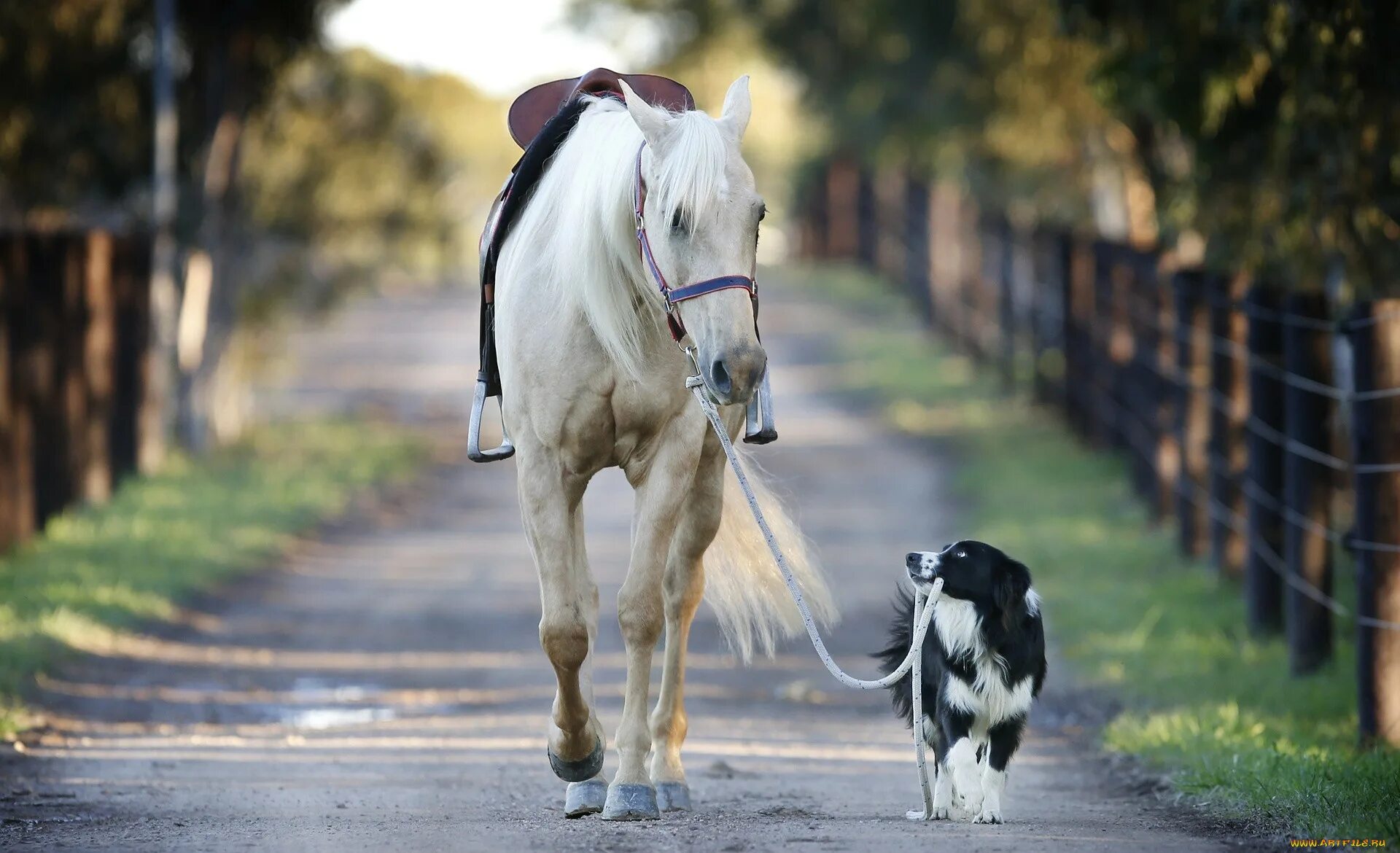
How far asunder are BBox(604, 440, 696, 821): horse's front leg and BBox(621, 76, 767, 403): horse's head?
68 cm

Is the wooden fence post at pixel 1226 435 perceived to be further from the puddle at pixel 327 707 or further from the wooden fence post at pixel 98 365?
the wooden fence post at pixel 98 365

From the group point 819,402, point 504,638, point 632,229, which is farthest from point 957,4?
point 632,229

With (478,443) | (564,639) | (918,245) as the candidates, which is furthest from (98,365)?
(918,245)

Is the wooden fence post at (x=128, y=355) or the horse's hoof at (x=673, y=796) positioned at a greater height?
the wooden fence post at (x=128, y=355)

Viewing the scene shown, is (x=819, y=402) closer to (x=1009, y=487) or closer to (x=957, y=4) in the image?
(x=957, y=4)

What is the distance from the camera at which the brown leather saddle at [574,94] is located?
639 centimetres

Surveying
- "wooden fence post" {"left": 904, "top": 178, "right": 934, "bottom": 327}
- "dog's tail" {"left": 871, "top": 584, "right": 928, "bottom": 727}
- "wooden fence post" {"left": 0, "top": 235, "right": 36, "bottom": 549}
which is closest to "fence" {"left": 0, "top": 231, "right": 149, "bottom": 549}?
"wooden fence post" {"left": 0, "top": 235, "right": 36, "bottom": 549}

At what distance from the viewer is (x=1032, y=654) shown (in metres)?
5.48

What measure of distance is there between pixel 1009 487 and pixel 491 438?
19.0 feet

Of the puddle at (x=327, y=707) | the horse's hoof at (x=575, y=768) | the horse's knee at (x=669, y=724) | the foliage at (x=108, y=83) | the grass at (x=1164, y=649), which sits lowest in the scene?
the puddle at (x=327, y=707)

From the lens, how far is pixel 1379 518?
21.9ft

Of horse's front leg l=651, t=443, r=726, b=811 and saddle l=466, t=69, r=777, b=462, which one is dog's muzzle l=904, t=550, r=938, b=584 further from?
horse's front leg l=651, t=443, r=726, b=811

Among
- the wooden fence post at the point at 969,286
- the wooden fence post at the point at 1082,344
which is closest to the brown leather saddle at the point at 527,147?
the wooden fence post at the point at 1082,344

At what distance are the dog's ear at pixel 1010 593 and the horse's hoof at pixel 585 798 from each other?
4.49 ft
